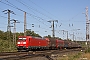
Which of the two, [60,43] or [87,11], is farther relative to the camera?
[60,43]

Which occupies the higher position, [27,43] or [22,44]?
[27,43]

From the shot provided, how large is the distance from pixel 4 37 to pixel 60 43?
83.8 ft

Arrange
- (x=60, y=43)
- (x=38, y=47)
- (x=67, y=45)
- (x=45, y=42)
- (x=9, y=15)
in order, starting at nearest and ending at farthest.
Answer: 1. (x=9, y=15)
2. (x=38, y=47)
3. (x=45, y=42)
4. (x=60, y=43)
5. (x=67, y=45)

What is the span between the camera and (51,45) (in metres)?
63.1

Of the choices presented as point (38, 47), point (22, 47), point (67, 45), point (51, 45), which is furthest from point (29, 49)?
point (67, 45)

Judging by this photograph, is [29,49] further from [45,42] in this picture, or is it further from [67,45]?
[67,45]

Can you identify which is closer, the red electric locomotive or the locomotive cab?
the locomotive cab

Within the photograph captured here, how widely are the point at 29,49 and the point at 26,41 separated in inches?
78.5

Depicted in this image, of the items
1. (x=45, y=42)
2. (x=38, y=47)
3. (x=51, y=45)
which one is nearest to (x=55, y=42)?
(x=51, y=45)

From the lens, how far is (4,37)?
8644 centimetres

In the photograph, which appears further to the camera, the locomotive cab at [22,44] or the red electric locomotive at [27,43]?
the red electric locomotive at [27,43]

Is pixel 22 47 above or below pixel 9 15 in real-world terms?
below

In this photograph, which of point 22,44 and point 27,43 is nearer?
point 27,43

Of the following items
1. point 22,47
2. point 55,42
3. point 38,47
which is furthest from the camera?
point 55,42
